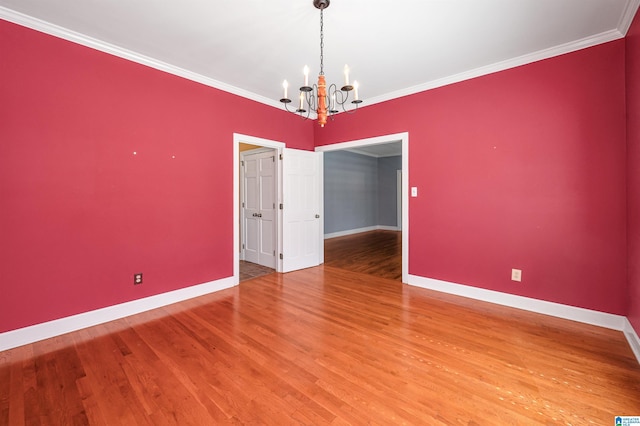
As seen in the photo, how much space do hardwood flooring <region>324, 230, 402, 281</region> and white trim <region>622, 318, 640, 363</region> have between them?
2.32m

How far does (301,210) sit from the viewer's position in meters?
4.86

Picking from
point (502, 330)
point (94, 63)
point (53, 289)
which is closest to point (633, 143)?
point (502, 330)

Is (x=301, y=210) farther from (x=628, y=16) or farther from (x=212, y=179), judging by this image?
(x=628, y=16)

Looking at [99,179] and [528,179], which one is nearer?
[99,179]

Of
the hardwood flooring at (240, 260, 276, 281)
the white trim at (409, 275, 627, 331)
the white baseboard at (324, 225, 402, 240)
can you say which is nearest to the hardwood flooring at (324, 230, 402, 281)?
the white baseboard at (324, 225, 402, 240)

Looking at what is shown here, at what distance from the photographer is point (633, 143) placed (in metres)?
2.36

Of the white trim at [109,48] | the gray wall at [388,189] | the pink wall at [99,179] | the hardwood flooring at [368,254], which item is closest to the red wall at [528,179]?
the hardwood flooring at [368,254]

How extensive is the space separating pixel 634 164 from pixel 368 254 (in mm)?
4222

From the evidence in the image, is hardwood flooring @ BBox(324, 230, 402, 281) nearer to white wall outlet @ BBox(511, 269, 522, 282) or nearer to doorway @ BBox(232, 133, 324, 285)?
doorway @ BBox(232, 133, 324, 285)

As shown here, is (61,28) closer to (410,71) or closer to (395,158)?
(410,71)

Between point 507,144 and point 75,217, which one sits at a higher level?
point 507,144

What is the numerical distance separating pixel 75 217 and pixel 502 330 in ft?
14.2

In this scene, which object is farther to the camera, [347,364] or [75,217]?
[75,217]

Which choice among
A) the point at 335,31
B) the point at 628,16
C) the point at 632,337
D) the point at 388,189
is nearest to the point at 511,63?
the point at 628,16
